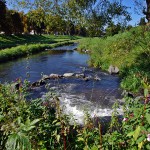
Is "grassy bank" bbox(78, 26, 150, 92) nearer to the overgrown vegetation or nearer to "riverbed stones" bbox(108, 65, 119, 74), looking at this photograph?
"riverbed stones" bbox(108, 65, 119, 74)

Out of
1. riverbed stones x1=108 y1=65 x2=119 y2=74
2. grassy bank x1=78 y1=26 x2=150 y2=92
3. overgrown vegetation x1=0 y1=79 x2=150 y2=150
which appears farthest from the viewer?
riverbed stones x1=108 y1=65 x2=119 y2=74

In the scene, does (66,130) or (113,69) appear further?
(113,69)

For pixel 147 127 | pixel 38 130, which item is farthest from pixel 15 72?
pixel 147 127

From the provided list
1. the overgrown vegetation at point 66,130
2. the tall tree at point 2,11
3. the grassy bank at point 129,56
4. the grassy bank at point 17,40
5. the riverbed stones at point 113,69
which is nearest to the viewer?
the overgrown vegetation at point 66,130

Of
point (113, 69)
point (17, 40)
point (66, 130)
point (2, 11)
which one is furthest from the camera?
point (17, 40)

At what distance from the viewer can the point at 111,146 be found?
13.1 feet

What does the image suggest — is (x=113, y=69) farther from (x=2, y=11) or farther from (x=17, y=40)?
(x=17, y=40)

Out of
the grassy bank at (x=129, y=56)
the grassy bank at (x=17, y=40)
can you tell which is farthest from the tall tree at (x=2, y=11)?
the grassy bank at (x=129, y=56)

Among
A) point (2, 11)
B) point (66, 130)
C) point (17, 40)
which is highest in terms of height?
point (2, 11)

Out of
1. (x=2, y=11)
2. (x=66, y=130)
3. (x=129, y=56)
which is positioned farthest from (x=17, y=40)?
(x=66, y=130)

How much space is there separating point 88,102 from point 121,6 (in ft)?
15.8

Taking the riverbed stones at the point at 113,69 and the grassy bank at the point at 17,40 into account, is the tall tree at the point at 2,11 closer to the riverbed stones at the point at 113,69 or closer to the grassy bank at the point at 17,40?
the grassy bank at the point at 17,40

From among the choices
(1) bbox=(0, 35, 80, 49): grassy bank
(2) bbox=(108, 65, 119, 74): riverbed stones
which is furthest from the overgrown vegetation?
(1) bbox=(0, 35, 80, 49): grassy bank

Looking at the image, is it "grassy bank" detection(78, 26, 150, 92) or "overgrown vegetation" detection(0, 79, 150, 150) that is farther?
"grassy bank" detection(78, 26, 150, 92)
